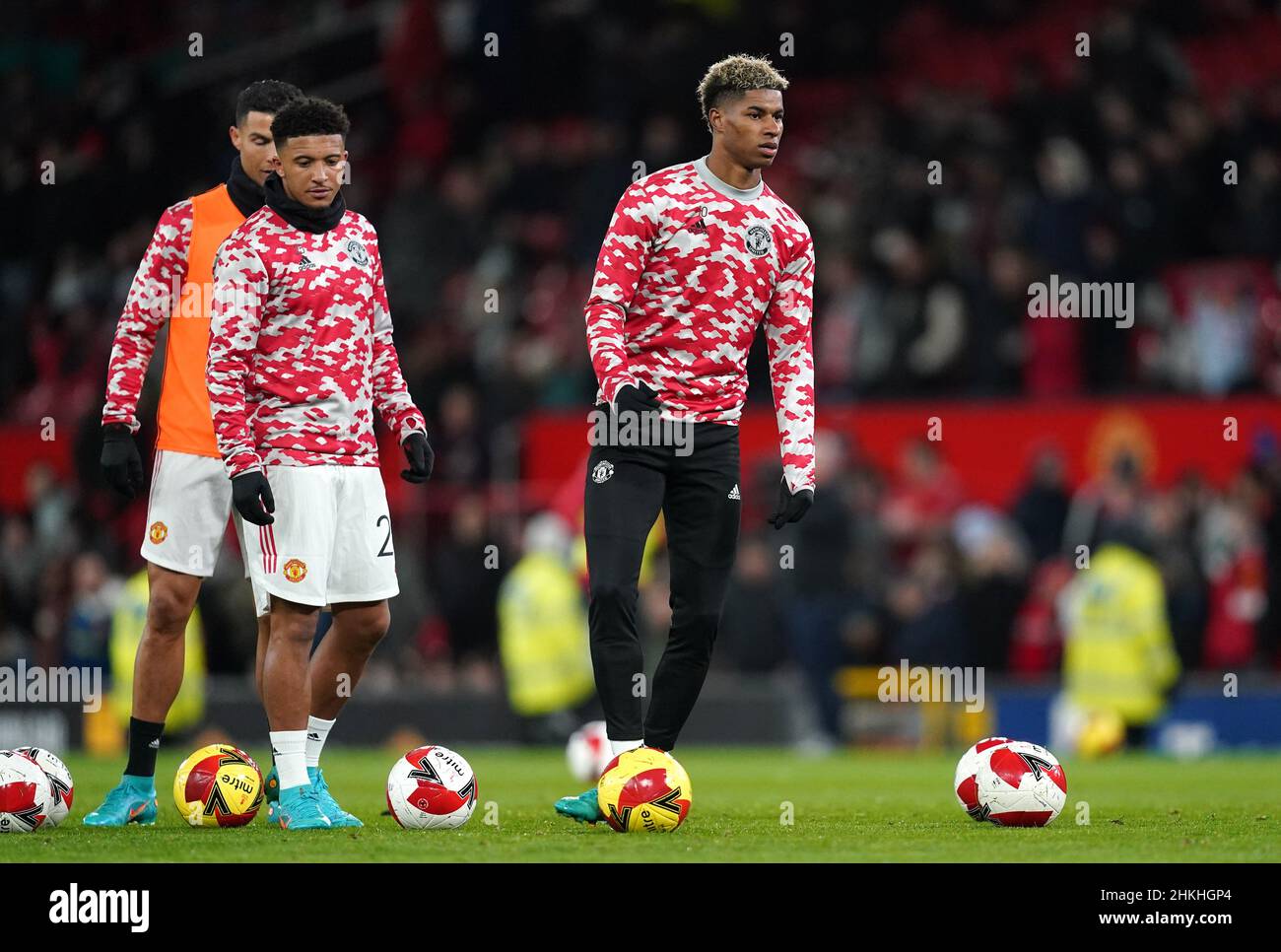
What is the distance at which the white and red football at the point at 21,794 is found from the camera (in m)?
7.55

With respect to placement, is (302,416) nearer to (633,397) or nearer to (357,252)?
(357,252)

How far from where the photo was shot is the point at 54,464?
18156mm

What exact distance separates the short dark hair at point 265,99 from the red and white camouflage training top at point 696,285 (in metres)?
1.52

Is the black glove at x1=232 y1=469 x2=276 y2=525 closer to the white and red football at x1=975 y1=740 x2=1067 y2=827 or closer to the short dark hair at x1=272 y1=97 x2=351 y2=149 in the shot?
the short dark hair at x1=272 y1=97 x2=351 y2=149

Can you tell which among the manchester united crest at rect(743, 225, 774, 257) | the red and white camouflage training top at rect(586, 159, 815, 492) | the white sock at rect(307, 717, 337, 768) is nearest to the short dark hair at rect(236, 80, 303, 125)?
the red and white camouflage training top at rect(586, 159, 815, 492)

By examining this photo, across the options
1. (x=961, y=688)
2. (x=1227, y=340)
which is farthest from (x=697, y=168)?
(x=1227, y=340)

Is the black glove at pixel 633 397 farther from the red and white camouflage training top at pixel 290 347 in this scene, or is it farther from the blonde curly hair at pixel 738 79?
the blonde curly hair at pixel 738 79

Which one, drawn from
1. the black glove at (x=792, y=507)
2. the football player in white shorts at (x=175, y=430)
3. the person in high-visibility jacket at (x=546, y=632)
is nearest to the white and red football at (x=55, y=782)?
the football player in white shorts at (x=175, y=430)

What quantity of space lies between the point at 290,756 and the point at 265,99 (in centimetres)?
265

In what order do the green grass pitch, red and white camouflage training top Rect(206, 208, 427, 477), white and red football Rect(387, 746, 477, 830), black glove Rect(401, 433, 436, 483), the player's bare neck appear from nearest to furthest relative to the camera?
the green grass pitch < red and white camouflage training top Rect(206, 208, 427, 477) < white and red football Rect(387, 746, 477, 830) < the player's bare neck < black glove Rect(401, 433, 436, 483)

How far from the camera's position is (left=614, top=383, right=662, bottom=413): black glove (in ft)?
23.7

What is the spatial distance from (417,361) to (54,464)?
133 inches

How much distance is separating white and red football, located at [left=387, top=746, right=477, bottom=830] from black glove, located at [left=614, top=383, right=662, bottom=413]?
1.53 meters
